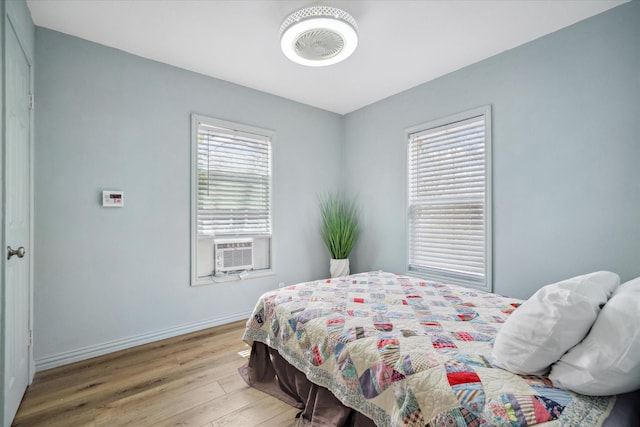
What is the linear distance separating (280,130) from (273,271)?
1703mm

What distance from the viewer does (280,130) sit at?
12.1 feet

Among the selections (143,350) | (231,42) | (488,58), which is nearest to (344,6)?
(231,42)

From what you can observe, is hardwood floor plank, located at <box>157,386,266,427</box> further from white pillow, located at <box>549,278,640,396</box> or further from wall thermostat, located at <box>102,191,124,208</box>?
wall thermostat, located at <box>102,191,124,208</box>

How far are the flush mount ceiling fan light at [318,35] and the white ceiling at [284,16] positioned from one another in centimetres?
11

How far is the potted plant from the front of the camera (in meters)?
3.82

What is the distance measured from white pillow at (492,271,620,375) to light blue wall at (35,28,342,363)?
2.74 metres

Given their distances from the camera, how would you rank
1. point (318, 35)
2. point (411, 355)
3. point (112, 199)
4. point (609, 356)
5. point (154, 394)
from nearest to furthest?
point (609, 356) < point (411, 355) < point (154, 394) < point (318, 35) < point (112, 199)

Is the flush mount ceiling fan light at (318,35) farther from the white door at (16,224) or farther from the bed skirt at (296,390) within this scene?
the bed skirt at (296,390)

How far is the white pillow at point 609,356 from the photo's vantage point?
92cm

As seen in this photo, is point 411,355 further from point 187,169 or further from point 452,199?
point 187,169

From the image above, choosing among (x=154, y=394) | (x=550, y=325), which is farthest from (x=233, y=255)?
(x=550, y=325)

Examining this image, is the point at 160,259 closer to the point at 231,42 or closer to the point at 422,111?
the point at 231,42

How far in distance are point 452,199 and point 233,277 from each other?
2440 mm

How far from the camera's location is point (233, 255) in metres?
3.28
